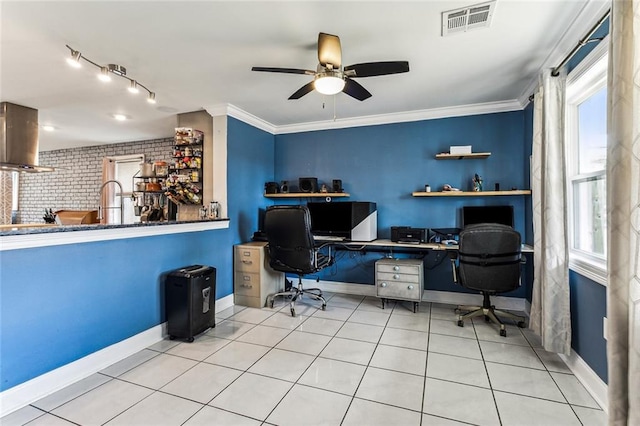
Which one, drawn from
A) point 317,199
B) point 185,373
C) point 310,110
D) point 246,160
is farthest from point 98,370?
point 310,110

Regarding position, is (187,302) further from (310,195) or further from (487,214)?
(487,214)

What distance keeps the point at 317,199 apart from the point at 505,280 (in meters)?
2.55

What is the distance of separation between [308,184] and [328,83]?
2137 mm

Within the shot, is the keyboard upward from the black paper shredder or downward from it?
upward

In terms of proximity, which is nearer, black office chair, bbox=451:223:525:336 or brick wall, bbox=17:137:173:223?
black office chair, bbox=451:223:525:336

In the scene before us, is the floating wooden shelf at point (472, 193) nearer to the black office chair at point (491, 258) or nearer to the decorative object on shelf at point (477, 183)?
the decorative object on shelf at point (477, 183)

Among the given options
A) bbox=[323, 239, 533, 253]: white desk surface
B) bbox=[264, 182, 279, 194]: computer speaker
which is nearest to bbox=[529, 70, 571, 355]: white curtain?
bbox=[323, 239, 533, 253]: white desk surface

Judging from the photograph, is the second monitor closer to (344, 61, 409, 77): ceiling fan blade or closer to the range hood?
(344, 61, 409, 77): ceiling fan blade

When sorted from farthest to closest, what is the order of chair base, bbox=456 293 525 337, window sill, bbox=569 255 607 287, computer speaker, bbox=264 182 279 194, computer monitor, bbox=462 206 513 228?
computer speaker, bbox=264 182 279 194
computer monitor, bbox=462 206 513 228
chair base, bbox=456 293 525 337
window sill, bbox=569 255 607 287

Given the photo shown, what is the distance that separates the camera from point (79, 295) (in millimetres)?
2082

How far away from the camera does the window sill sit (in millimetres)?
1797

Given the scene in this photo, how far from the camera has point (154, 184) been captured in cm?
428

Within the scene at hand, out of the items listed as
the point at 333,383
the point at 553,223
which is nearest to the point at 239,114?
the point at 333,383

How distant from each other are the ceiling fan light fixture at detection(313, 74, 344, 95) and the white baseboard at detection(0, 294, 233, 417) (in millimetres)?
2490
